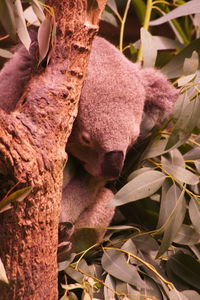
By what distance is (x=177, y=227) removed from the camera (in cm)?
178

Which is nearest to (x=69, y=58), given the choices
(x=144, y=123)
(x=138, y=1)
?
(x=144, y=123)

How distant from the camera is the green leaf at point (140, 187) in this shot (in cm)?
177

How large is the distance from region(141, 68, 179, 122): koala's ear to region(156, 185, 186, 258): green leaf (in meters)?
0.38

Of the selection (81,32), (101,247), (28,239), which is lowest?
(101,247)

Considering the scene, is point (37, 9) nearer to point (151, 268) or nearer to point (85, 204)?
point (85, 204)

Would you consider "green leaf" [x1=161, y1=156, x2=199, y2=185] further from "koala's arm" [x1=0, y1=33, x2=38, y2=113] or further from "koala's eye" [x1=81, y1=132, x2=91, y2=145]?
"koala's arm" [x1=0, y1=33, x2=38, y2=113]

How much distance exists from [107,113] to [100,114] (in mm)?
26

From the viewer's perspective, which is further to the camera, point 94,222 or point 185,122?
point 94,222

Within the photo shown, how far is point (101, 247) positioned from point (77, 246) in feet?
0.34

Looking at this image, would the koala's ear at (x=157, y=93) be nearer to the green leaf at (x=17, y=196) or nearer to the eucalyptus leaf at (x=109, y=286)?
the eucalyptus leaf at (x=109, y=286)

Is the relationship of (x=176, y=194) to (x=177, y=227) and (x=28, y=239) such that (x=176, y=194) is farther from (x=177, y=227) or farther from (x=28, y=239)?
(x=28, y=239)

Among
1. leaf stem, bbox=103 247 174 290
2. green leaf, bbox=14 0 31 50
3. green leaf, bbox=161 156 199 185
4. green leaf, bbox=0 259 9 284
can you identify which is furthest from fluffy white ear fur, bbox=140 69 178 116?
green leaf, bbox=0 259 9 284

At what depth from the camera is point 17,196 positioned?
1.21 meters

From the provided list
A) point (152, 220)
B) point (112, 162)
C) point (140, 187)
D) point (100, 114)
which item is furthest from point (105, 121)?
point (152, 220)
